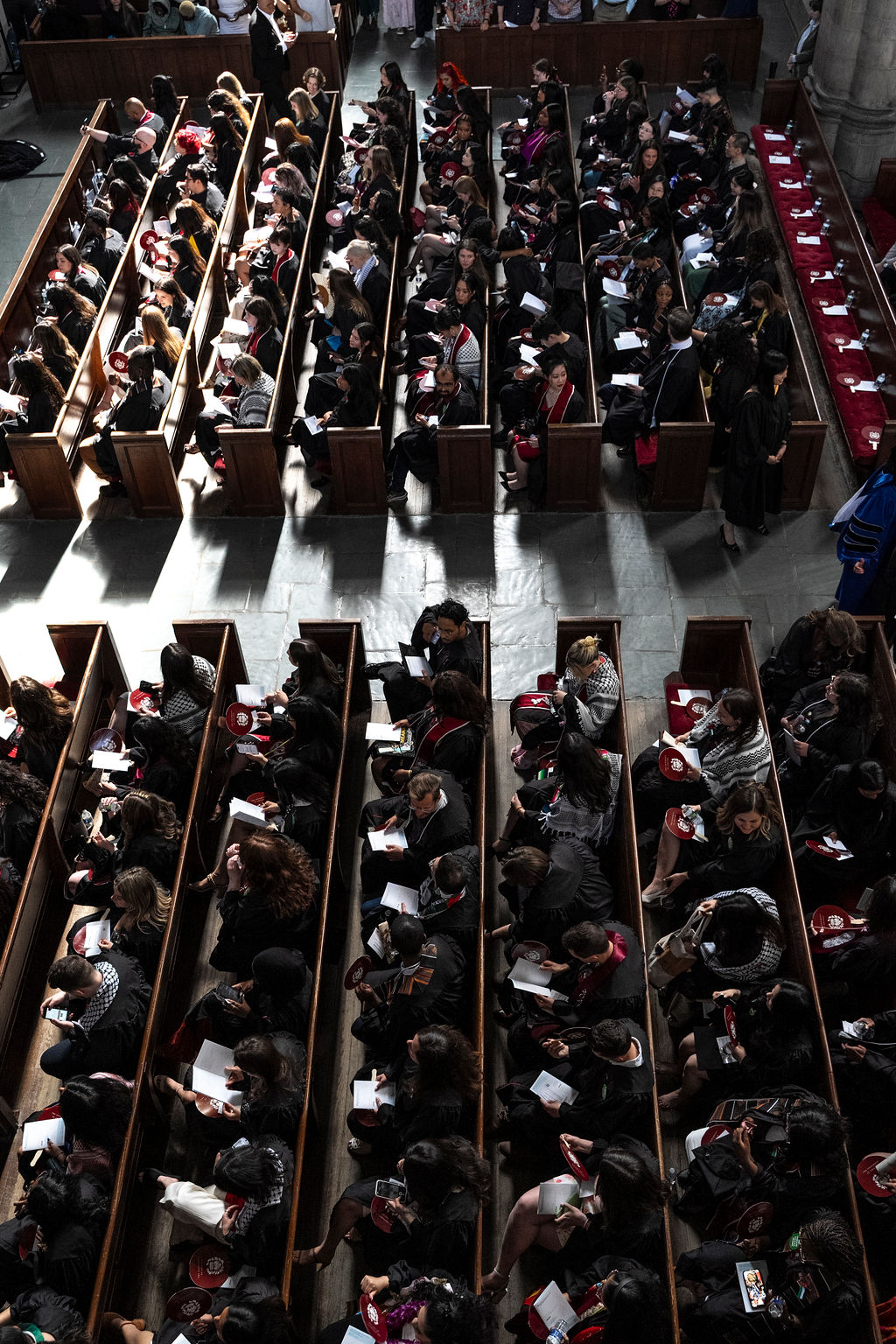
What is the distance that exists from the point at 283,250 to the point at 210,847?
6.26 m

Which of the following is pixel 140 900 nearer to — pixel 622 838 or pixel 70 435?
pixel 622 838

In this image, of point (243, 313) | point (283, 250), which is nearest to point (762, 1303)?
point (243, 313)

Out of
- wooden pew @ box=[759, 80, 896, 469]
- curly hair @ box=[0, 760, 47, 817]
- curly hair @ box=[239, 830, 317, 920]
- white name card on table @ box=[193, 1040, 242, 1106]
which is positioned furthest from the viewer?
wooden pew @ box=[759, 80, 896, 469]

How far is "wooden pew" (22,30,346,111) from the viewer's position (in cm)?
1537

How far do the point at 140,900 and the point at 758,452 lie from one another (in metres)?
5.71

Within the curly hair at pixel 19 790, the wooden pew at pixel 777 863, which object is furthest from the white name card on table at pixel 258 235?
the curly hair at pixel 19 790

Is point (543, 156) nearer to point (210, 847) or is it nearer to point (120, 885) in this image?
point (210, 847)

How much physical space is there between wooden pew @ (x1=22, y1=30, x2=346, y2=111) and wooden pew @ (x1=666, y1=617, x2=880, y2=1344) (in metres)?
11.1

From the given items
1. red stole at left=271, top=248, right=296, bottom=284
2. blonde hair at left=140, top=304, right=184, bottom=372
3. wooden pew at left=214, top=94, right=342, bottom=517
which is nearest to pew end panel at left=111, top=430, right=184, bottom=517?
wooden pew at left=214, top=94, right=342, bottom=517

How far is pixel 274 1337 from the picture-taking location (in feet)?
15.1

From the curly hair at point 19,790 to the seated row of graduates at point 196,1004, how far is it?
0.10ft

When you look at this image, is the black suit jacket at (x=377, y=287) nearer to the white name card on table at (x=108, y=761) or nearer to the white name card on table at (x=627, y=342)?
the white name card on table at (x=627, y=342)

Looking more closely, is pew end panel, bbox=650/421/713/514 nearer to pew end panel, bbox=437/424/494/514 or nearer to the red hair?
pew end panel, bbox=437/424/494/514

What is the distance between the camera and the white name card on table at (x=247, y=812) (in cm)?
681
